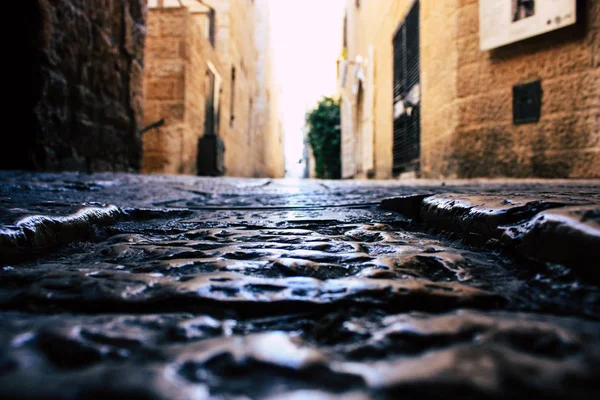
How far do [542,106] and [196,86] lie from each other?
5.94 metres

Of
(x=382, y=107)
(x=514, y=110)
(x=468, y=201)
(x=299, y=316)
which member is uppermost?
(x=382, y=107)

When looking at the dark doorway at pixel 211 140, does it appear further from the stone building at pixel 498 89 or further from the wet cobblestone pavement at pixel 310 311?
the wet cobblestone pavement at pixel 310 311

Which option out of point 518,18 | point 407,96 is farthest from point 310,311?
point 407,96

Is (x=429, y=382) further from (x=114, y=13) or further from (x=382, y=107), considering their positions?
(x=382, y=107)

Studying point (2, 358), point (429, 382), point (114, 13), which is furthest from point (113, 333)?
point (114, 13)

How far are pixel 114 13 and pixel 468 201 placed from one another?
4870 millimetres

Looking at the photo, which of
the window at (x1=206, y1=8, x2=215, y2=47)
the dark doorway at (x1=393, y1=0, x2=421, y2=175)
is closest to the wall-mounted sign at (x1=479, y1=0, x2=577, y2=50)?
the dark doorway at (x1=393, y1=0, x2=421, y2=175)

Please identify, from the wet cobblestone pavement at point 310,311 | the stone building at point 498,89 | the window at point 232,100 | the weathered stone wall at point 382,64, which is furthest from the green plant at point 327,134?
the wet cobblestone pavement at point 310,311

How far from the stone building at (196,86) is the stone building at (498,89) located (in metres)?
4.12

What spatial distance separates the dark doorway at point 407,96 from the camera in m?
7.50

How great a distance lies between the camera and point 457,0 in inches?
232

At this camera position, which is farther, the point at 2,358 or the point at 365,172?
the point at 365,172

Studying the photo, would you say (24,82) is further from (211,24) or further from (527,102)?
(211,24)

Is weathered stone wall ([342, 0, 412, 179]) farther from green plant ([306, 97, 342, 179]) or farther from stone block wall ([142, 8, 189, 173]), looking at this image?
green plant ([306, 97, 342, 179])
